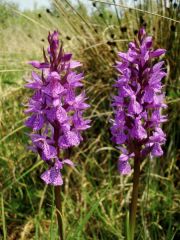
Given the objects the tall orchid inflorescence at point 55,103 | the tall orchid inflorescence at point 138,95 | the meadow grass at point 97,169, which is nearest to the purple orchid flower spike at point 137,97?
the tall orchid inflorescence at point 138,95

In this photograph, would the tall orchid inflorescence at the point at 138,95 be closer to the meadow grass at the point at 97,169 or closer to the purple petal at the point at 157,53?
the purple petal at the point at 157,53

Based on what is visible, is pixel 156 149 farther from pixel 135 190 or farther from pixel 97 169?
pixel 97 169

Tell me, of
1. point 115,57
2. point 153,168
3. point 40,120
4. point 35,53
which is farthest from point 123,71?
point 35,53

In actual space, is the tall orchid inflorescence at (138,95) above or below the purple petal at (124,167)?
above

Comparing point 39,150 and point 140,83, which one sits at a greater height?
point 140,83

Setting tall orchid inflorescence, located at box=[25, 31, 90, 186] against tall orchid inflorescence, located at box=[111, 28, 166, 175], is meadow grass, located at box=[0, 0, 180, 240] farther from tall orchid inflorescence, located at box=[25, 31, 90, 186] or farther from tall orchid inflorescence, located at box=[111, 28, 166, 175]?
tall orchid inflorescence, located at box=[25, 31, 90, 186]

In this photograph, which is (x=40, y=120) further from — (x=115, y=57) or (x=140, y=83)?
(x=115, y=57)
